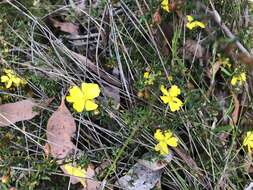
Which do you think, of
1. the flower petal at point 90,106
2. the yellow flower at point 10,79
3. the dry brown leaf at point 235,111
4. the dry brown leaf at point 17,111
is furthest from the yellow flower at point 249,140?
the yellow flower at point 10,79

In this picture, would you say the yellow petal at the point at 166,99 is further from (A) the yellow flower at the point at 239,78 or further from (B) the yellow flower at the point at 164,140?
(A) the yellow flower at the point at 239,78

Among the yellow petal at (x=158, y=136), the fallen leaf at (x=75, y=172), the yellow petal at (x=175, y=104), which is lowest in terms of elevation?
the fallen leaf at (x=75, y=172)

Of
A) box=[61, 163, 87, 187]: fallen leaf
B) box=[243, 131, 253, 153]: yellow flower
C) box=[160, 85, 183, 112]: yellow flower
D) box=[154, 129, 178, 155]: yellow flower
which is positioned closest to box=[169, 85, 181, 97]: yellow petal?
box=[160, 85, 183, 112]: yellow flower

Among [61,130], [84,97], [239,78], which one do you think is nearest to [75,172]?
[61,130]

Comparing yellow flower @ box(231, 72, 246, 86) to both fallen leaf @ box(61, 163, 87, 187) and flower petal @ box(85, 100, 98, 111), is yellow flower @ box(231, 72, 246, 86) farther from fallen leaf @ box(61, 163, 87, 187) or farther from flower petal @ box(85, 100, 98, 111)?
fallen leaf @ box(61, 163, 87, 187)

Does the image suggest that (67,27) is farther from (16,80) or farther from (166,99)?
(166,99)

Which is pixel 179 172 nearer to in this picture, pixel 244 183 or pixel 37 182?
pixel 244 183

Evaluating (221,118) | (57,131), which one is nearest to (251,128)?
(221,118)
